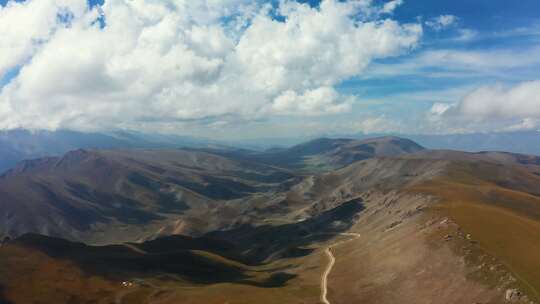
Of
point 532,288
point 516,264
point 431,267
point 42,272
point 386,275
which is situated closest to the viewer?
point 532,288

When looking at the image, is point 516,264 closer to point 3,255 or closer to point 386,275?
point 386,275

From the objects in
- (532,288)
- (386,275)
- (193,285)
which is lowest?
(193,285)

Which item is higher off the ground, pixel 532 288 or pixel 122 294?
pixel 532 288

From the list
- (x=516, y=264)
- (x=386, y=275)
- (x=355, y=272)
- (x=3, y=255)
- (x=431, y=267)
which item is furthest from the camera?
(x=3, y=255)

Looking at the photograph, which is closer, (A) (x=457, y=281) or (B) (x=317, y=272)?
(A) (x=457, y=281)

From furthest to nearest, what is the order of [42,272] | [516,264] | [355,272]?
1. [42,272]
2. [355,272]
3. [516,264]

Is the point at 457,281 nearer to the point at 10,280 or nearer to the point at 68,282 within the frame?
the point at 68,282

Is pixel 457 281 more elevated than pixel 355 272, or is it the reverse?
pixel 457 281

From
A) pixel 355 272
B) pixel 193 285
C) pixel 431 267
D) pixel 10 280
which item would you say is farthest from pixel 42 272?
pixel 431 267

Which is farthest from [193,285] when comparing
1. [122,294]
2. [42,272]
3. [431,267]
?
[431,267]
